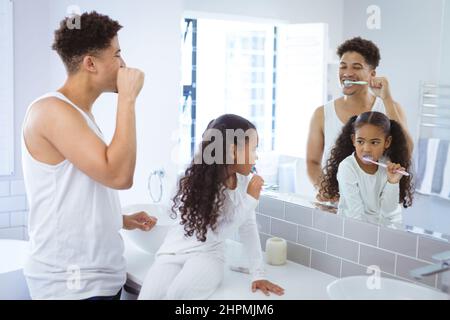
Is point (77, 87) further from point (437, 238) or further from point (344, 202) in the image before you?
point (437, 238)

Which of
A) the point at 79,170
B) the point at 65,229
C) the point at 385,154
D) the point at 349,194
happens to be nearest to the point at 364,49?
the point at 385,154

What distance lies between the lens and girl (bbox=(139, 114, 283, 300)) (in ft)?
5.44

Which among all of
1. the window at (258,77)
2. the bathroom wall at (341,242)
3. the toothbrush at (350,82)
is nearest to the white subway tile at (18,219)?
the window at (258,77)

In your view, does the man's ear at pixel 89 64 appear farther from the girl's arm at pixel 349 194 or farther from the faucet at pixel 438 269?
the faucet at pixel 438 269

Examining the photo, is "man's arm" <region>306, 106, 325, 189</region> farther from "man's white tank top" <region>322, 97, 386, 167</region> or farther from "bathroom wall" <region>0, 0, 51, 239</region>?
"bathroom wall" <region>0, 0, 51, 239</region>

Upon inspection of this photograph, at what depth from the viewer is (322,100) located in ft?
6.27

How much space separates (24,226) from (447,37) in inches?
84.7

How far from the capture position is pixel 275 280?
1.76 metres

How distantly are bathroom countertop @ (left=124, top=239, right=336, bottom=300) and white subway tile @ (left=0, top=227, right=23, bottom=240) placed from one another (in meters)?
0.98

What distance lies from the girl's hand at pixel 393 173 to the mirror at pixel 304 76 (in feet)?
0.16

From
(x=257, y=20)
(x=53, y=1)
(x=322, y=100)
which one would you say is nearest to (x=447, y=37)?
(x=322, y=100)

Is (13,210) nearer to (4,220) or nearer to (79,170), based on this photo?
(4,220)

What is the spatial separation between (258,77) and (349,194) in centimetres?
61

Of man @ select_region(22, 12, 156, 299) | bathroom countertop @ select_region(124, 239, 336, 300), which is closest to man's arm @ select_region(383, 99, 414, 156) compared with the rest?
bathroom countertop @ select_region(124, 239, 336, 300)
